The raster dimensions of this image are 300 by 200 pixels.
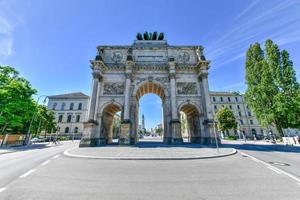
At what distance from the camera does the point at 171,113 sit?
2305cm

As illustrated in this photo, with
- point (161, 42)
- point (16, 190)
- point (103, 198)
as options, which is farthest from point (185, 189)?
point (161, 42)

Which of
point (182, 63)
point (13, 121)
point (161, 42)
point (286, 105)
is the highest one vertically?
point (161, 42)

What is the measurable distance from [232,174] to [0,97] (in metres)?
34.7

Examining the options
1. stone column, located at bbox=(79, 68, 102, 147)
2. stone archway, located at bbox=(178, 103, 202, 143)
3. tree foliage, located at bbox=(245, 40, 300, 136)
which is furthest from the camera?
stone archway, located at bbox=(178, 103, 202, 143)

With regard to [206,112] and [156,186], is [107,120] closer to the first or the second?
[206,112]

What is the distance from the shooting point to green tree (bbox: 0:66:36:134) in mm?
24000

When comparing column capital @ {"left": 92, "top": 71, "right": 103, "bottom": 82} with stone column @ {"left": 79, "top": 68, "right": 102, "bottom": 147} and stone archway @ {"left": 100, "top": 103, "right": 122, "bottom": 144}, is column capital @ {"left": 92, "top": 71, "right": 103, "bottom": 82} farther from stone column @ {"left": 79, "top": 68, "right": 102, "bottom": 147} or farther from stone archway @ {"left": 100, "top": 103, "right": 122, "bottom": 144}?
stone archway @ {"left": 100, "top": 103, "right": 122, "bottom": 144}

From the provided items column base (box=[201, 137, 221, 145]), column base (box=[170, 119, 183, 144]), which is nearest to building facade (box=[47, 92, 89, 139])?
column base (box=[170, 119, 183, 144])

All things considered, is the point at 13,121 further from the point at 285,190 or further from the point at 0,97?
the point at 285,190

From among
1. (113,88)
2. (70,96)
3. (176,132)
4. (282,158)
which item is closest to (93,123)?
(113,88)

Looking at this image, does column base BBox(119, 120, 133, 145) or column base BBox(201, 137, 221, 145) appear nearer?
column base BBox(119, 120, 133, 145)

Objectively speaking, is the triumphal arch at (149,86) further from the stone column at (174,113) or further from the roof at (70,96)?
the roof at (70,96)

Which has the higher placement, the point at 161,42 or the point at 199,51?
the point at 161,42

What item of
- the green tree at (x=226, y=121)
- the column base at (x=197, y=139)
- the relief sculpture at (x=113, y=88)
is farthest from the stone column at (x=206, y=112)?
the green tree at (x=226, y=121)
